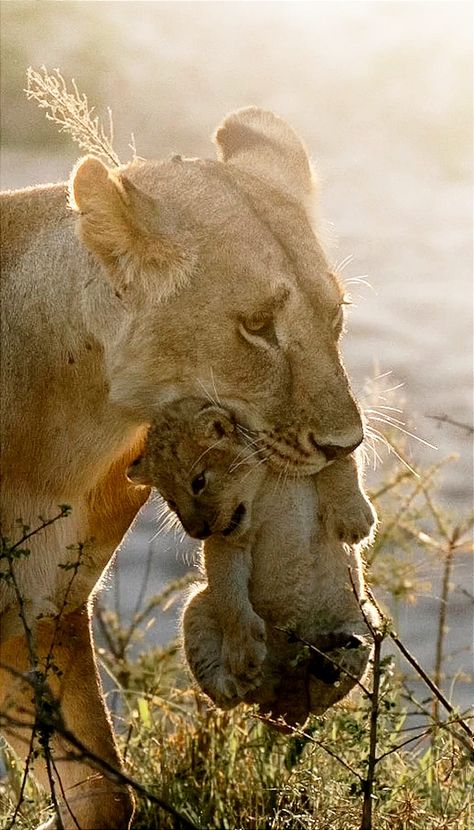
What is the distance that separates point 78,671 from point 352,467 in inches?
34.2

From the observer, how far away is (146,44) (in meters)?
8.55

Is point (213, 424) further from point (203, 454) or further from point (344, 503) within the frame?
point (344, 503)

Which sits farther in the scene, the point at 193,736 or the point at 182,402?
the point at 193,736

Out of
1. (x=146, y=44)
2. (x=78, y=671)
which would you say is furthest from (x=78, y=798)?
(x=146, y=44)

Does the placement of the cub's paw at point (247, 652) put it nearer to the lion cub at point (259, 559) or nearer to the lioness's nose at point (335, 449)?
the lion cub at point (259, 559)

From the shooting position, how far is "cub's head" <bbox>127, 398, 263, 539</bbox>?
304cm

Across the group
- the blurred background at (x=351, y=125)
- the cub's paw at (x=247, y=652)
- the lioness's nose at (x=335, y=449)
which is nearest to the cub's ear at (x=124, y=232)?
the lioness's nose at (x=335, y=449)

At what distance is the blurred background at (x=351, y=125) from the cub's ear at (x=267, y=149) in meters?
2.30

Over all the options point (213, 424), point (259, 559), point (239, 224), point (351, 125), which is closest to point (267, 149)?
point (239, 224)

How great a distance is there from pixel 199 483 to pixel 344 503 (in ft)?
1.04

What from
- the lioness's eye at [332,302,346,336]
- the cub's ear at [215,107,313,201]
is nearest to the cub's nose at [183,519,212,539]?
the lioness's eye at [332,302,346,336]

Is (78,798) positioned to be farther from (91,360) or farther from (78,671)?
(91,360)

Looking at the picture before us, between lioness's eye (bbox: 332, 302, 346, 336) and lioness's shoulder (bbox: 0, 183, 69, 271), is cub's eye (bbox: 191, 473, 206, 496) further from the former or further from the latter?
lioness's shoulder (bbox: 0, 183, 69, 271)

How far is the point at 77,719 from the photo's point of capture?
3654 millimetres
